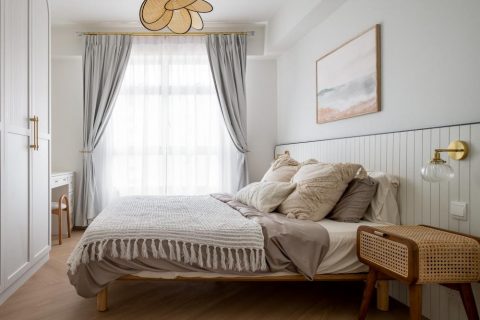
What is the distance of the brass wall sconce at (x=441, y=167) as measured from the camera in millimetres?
1751

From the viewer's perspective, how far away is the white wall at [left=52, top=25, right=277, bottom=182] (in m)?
4.61

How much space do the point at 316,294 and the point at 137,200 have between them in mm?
1777

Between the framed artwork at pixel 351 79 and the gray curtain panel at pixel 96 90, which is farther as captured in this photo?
the gray curtain panel at pixel 96 90

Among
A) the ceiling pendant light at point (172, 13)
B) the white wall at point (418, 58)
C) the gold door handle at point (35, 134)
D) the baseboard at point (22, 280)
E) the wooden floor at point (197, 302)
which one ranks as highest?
the ceiling pendant light at point (172, 13)

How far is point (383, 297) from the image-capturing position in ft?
7.24

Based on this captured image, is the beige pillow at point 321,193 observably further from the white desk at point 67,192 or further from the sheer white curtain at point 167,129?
the white desk at point 67,192

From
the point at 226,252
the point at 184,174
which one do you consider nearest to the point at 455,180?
the point at 226,252

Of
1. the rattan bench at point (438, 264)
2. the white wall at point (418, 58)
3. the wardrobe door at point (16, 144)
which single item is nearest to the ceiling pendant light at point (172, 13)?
the wardrobe door at point (16, 144)

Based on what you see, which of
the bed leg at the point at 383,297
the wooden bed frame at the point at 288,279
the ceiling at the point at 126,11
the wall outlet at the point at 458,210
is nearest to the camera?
the wall outlet at the point at 458,210

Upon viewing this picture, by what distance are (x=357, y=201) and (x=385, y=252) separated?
0.67m

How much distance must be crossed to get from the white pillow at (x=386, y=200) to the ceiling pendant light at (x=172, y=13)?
1844 mm

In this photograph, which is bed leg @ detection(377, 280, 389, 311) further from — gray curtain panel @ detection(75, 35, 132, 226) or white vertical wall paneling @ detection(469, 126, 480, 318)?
gray curtain panel @ detection(75, 35, 132, 226)

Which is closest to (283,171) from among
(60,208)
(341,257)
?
(341,257)

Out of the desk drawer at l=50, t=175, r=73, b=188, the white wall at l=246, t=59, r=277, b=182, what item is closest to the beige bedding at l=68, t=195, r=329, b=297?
the desk drawer at l=50, t=175, r=73, b=188
